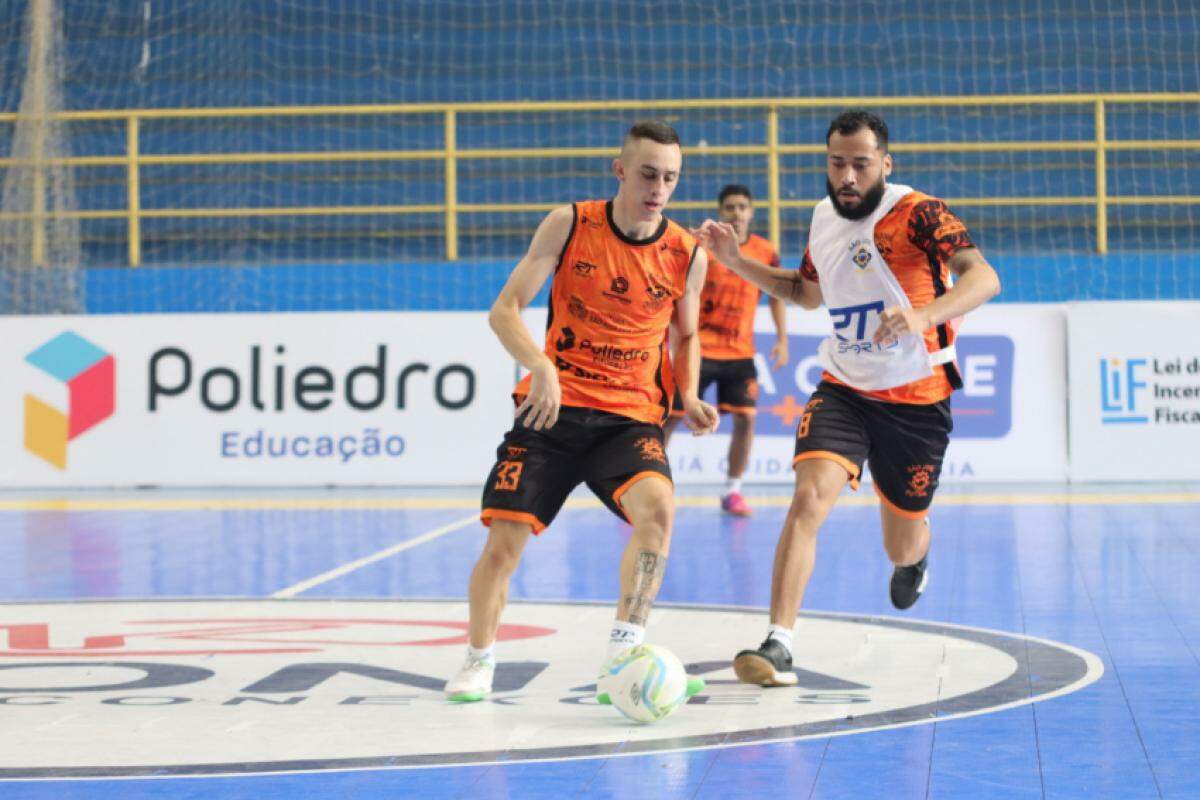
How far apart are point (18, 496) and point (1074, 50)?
11.8 metres

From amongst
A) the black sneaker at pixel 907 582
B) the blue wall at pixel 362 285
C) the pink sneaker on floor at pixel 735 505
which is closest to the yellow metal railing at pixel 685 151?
the blue wall at pixel 362 285

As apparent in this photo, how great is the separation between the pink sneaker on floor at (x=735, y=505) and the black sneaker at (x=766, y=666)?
6464 mm

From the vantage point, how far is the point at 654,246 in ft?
21.1

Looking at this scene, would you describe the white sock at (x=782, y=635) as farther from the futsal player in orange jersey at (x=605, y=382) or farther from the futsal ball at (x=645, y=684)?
the futsal ball at (x=645, y=684)

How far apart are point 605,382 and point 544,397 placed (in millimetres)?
536

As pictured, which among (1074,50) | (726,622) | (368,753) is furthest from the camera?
(1074,50)

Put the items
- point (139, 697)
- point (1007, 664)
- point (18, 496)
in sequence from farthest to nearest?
point (18, 496)
point (1007, 664)
point (139, 697)

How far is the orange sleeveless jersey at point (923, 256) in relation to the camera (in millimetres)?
6543

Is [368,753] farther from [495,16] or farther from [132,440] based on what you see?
[495,16]

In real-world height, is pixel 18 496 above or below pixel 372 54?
below

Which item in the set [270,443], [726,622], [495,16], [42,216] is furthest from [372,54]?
[726,622]

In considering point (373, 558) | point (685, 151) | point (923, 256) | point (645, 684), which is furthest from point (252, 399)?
point (645, 684)

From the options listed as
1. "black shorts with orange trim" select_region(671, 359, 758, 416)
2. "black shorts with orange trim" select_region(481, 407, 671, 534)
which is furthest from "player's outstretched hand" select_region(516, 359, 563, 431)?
"black shorts with orange trim" select_region(671, 359, 758, 416)

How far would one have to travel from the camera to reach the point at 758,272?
22.9ft
